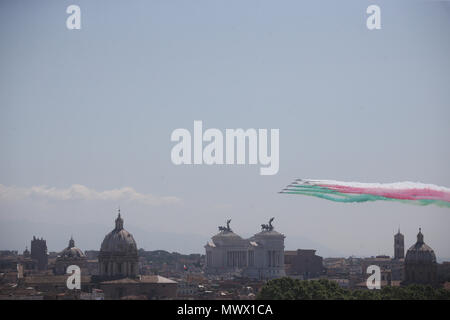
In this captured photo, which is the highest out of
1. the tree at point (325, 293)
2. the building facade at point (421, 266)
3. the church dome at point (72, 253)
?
the church dome at point (72, 253)

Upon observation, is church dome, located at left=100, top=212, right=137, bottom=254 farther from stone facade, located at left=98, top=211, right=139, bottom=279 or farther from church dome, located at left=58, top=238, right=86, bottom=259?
church dome, located at left=58, top=238, right=86, bottom=259

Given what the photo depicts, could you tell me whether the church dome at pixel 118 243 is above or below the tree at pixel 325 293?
above

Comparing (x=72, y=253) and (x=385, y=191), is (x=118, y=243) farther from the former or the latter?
(x=385, y=191)

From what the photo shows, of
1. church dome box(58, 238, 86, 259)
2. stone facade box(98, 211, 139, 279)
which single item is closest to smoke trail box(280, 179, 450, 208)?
stone facade box(98, 211, 139, 279)

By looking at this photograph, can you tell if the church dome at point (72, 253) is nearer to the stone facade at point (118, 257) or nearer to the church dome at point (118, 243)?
the church dome at point (118, 243)

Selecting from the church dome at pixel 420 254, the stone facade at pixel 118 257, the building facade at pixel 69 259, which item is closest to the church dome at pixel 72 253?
the building facade at pixel 69 259
